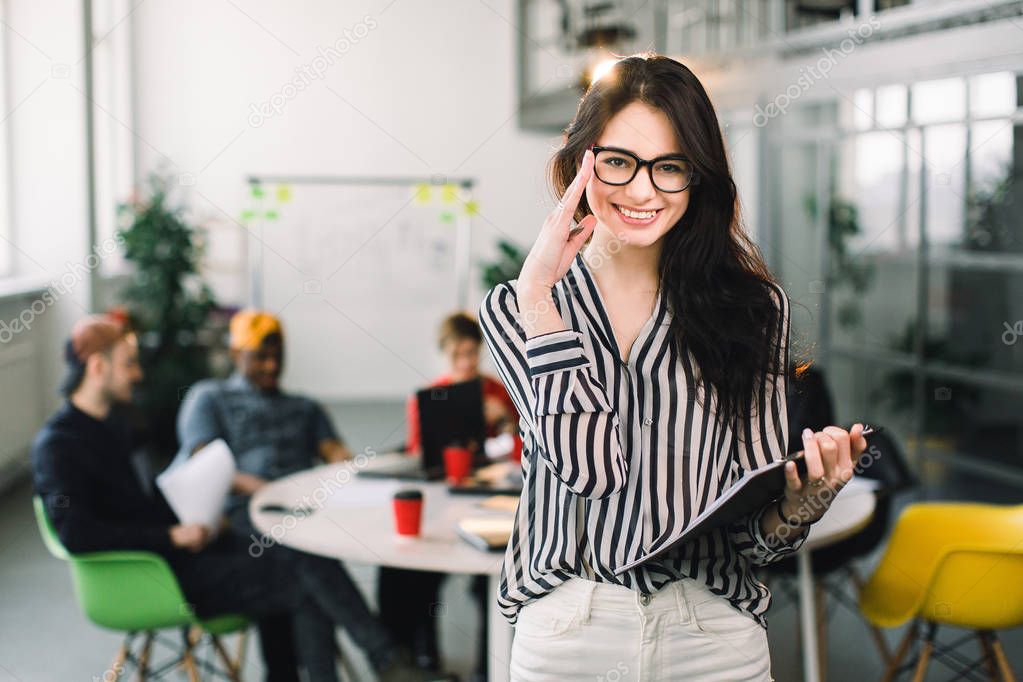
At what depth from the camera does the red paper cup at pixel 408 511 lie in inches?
91.1

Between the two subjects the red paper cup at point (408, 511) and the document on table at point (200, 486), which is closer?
the red paper cup at point (408, 511)

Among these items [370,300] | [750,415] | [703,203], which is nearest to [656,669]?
[750,415]

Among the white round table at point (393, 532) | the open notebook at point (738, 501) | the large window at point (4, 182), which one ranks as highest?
the large window at point (4, 182)

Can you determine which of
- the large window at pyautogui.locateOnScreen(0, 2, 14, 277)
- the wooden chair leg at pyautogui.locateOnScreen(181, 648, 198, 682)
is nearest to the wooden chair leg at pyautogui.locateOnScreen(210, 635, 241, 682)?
the wooden chair leg at pyautogui.locateOnScreen(181, 648, 198, 682)

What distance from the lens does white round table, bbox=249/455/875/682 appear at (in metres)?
2.19

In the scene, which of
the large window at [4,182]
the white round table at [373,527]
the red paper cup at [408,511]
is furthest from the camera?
the large window at [4,182]

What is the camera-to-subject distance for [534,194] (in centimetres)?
946

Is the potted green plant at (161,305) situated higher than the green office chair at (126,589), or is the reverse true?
the potted green plant at (161,305)

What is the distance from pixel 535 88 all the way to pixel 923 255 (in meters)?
5.10

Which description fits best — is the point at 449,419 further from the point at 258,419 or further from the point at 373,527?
the point at 258,419

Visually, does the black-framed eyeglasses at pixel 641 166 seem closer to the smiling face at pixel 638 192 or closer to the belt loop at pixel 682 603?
the smiling face at pixel 638 192

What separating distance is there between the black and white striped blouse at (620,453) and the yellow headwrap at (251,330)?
2266mm

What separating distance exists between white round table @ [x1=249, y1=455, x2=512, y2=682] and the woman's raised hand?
1092mm

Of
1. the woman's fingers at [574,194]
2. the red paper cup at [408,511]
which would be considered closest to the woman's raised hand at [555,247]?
the woman's fingers at [574,194]
